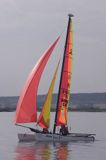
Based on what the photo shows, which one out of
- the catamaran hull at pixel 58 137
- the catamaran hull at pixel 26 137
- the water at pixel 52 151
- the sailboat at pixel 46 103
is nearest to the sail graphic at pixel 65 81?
the sailboat at pixel 46 103

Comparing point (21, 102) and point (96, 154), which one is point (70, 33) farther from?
point (96, 154)

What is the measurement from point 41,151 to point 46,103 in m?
5.45

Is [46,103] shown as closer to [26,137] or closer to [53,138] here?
[53,138]

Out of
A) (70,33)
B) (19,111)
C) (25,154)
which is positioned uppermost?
(70,33)

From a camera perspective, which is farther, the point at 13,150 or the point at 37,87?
the point at 37,87

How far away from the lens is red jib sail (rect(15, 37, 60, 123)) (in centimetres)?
3978

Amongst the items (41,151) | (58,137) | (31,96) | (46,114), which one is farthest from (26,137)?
(41,151)

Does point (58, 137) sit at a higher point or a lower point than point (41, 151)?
higher

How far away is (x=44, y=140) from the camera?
40.8m

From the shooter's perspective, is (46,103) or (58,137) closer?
(58,137)

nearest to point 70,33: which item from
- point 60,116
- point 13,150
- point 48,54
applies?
point 48,54

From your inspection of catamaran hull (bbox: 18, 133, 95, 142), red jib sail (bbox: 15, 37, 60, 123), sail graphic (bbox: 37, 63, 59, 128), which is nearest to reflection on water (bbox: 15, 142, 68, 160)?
catamaran hull (bbox: 18, 133, 95, 142)

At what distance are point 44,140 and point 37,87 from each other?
11.7ft

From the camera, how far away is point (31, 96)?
4041cm
